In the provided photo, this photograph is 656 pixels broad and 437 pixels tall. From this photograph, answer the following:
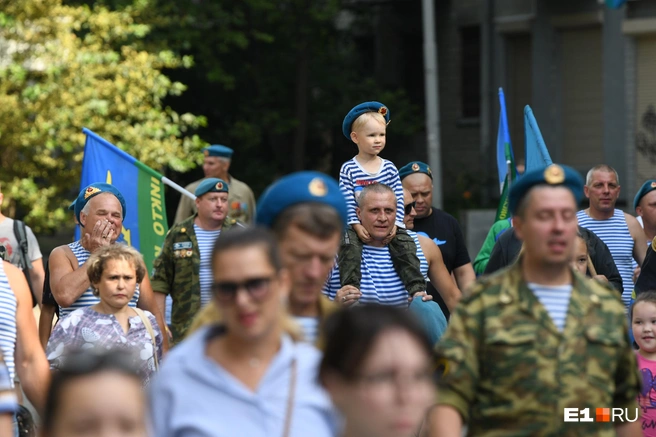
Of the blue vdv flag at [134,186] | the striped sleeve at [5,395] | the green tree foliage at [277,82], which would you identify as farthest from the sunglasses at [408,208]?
the green tree foliage at [277,82]

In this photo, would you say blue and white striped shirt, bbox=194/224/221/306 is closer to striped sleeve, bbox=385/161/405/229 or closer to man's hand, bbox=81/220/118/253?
man's hand, bbox=81/220/118/253

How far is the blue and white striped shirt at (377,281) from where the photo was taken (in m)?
7.10

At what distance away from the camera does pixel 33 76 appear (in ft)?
67.4

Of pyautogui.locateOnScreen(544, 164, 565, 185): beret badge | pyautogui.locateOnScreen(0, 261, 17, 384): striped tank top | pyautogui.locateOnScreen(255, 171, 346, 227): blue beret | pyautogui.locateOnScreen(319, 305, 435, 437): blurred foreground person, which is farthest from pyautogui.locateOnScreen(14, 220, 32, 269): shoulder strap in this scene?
pyautogui.locateOnScreen(319, 305, 435, 437): blurred foreground person

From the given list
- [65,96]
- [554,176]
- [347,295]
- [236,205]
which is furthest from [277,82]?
[554,176]

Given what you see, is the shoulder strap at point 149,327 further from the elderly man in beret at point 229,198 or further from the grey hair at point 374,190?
the elderly man in beret at point 229,198

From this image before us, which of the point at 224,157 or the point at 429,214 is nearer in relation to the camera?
the point at 429,214

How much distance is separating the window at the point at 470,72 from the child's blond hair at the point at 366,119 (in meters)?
18.5

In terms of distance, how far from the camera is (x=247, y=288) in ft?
11.1

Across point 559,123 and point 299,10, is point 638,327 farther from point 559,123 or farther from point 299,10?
point 299,10

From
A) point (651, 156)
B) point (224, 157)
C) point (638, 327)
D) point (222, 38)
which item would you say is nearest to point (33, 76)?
point (222, 38)

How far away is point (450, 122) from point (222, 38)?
616 cm

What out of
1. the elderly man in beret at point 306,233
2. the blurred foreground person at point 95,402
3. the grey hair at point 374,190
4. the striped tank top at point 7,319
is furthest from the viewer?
the grey hair at point 374,190

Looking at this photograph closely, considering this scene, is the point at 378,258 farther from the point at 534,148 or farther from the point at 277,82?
the point at 277,82
